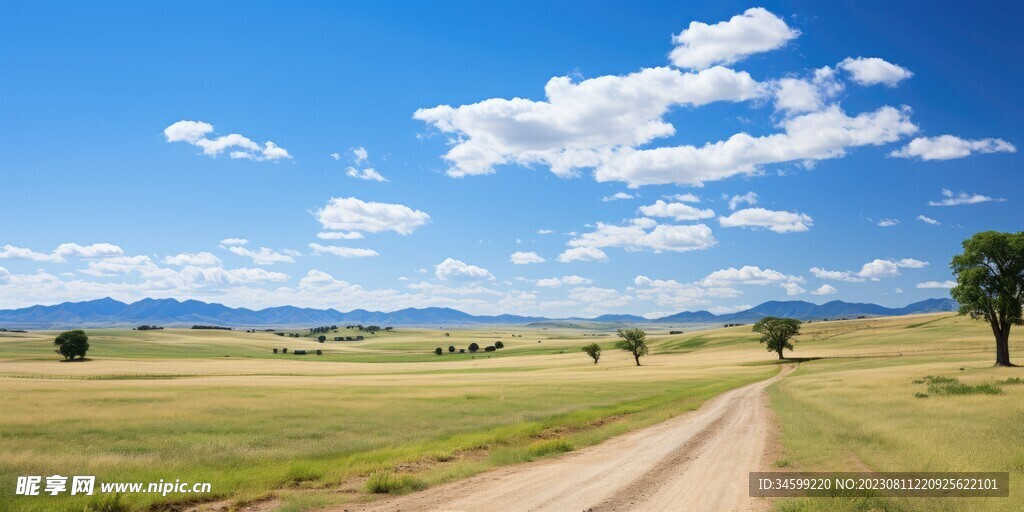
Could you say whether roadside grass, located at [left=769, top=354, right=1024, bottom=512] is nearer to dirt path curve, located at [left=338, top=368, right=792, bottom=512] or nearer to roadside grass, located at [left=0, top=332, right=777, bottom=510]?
dirt path curve, located at [left=338, top=368, right=792, bottom=512]

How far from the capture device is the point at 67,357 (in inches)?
4429

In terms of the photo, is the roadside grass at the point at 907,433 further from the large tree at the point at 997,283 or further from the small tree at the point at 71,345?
the small tree at the point at 71,345

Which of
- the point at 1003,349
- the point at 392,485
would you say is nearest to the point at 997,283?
the point at 1003,349

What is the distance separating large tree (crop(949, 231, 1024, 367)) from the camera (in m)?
56.5

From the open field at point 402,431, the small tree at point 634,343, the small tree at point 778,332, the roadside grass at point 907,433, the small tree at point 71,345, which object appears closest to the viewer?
the roadside grass at point 907,433

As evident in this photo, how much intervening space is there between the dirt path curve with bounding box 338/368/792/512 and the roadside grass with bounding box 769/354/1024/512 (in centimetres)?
162

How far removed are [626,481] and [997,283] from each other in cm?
6143

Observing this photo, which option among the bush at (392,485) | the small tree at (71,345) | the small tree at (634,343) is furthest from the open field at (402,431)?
the small tree at (71,345)

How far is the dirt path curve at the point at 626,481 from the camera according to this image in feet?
45.8

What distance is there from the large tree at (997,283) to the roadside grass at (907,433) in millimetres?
22166

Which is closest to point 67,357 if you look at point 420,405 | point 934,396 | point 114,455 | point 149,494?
point 420,405

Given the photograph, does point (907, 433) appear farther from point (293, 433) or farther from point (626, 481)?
point (293, 433)

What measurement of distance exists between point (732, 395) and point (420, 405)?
78.5 feet

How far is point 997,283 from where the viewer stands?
57469 mm
